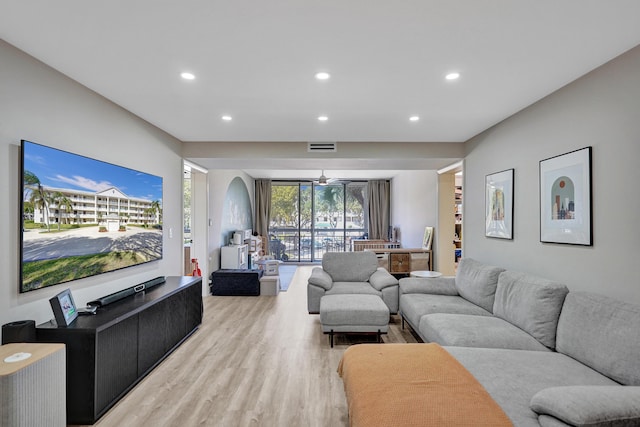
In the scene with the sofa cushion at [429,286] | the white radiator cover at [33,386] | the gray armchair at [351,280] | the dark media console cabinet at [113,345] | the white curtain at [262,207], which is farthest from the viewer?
the white curtain at [262,207]

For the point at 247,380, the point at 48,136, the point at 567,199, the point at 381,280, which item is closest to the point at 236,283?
the point at 381,280

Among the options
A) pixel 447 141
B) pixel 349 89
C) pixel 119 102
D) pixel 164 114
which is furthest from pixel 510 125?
pixel 119 102

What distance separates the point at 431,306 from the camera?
334 cm

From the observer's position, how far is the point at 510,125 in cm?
359

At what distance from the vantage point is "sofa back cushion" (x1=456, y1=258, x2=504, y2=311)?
10.8ft

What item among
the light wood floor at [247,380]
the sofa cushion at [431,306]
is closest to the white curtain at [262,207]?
the light wood floor at [247,380]

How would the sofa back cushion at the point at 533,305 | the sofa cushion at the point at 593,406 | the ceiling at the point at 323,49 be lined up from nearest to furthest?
the sofa cushion at the point at 593,406
the ceiling at the point at 323,49
the sofa back cushion at the point at 533,305

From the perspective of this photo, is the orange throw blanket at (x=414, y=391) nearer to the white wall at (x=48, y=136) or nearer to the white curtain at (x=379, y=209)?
the white wall at (x=48, y=136)

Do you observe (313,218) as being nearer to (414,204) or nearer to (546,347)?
(414,204)

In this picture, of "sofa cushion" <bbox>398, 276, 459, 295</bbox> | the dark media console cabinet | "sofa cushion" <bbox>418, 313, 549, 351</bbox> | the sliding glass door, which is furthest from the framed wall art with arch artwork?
the sliding glass door

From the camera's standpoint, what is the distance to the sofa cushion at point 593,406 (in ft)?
4.47

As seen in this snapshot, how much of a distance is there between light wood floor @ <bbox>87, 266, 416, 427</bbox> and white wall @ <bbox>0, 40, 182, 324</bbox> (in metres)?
0.96

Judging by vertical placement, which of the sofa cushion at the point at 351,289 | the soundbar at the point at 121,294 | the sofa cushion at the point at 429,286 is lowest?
the sofa cushion at the point at 351,289

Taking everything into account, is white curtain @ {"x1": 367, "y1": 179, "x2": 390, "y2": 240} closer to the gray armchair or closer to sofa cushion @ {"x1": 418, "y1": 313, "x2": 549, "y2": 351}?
the gray armchair
